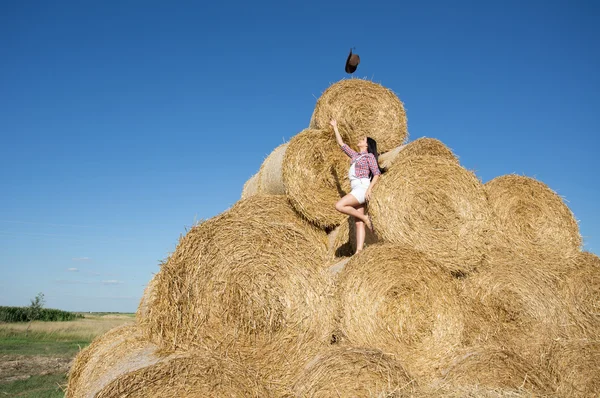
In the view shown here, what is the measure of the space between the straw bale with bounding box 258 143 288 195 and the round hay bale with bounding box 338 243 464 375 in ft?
6.77

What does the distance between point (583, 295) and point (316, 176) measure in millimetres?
3433

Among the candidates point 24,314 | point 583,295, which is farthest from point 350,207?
point 24,314

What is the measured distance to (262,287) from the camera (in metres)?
4.30

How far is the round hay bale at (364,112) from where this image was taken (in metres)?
6.77

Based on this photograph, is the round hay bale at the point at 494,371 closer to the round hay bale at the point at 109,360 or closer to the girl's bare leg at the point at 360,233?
the girl's bare leg at the point at 360,233

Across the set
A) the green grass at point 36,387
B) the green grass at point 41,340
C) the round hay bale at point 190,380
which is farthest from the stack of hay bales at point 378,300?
the green grass at point 41,340

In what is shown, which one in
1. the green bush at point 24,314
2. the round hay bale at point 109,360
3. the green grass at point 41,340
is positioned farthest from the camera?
the green bush at point 24,314

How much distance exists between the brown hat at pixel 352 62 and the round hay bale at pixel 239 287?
3677 millimetres

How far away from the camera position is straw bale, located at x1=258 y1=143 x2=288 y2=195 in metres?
6.46

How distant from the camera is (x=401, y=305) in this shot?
4707 mm

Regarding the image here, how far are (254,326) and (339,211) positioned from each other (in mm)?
2515

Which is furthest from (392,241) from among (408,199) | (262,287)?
(262,287)

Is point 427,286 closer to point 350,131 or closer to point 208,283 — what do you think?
point 208,283

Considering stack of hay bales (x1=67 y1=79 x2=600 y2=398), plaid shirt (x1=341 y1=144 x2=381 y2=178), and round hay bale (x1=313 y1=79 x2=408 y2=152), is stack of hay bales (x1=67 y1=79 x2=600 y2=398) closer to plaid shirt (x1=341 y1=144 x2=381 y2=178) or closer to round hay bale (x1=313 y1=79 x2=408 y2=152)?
plaid shirt (x1=341 y1=144 x2=381 y2=178)
